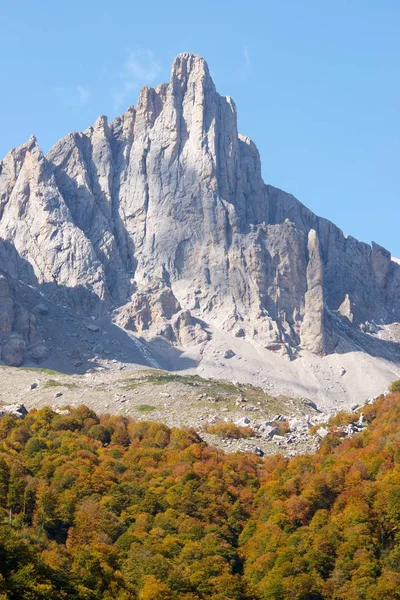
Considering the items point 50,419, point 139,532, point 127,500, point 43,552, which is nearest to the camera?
point 43,552

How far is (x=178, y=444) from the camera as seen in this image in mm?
118688

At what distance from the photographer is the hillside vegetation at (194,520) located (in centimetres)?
7975

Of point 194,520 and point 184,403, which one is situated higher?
point 184,403

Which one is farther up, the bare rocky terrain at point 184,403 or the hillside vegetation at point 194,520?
the bare rocky terrain at point 184,403

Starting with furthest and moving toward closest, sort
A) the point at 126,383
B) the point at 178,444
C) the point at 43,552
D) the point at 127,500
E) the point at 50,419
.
Answer: 1. the point at 126,383
2. the point at 50,419
3. the point at 178,444
4. the point at 127,500
5. the point at 43,552

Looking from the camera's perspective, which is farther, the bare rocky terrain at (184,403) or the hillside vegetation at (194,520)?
the bare rocky terrain at (184,403)

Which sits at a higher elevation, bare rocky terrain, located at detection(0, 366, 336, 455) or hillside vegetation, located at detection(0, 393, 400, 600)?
bare rocky terrain, located at detection(0, 366, 336, 455)

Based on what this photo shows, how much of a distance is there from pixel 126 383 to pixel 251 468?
197 ft

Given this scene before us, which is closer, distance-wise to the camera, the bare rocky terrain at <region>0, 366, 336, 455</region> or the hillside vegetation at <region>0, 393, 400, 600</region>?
the hillside vegetation at <region>0, 393, 400, 600</region>

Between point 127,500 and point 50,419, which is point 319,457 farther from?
point 50,419

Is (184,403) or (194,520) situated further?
(184,403)

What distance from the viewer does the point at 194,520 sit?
3765 inches

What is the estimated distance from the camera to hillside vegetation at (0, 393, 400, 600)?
262ft

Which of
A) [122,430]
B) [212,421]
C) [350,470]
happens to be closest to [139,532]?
[350,470]
